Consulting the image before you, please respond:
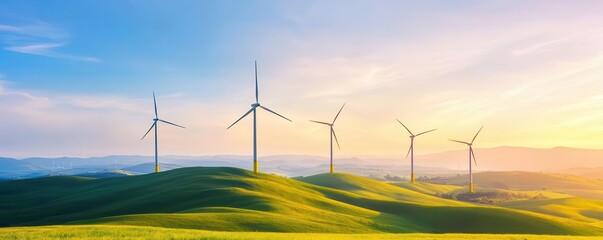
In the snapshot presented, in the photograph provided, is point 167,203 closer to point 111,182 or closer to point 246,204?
point 246,204

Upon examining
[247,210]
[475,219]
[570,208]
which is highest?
[247,210]

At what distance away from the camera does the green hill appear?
5722 centimetres

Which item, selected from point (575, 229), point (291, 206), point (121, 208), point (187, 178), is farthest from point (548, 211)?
point (121, 208)

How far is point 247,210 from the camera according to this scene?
2571 inches

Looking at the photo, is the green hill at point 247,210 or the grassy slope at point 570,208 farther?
the grassy slope at point 570,208

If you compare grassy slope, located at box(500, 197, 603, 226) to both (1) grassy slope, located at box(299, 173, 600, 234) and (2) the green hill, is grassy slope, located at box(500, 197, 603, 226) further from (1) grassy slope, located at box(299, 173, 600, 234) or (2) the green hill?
(2) the green hill

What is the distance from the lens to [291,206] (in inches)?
2896

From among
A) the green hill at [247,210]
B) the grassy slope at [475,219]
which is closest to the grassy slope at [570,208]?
the grassy slope at [475,219]

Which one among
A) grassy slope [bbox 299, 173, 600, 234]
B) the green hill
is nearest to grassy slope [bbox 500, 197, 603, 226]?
grassy slope [bbox 299, 173, 600, 234]

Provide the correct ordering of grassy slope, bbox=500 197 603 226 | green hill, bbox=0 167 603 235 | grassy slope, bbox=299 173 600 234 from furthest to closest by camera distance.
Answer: grassy slope, bbox=500 197 603 226 < grassy slope, bbox=299 173 600 234 < green hill, bbox=0 167 603 235

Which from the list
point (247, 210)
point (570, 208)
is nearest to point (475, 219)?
point (247, 210)

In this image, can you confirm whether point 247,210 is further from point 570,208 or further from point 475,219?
point 570,208

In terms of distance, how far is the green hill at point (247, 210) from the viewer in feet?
188

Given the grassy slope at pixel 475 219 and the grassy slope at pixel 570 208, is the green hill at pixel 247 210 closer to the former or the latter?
the grassy slope at pixel 475 219
